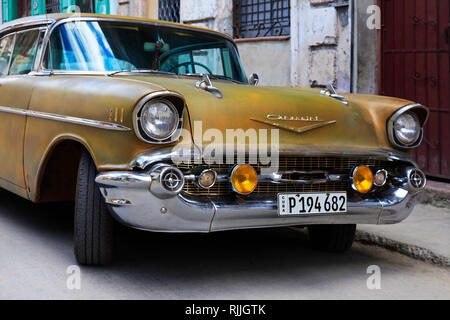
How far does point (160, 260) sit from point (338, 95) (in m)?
1.53

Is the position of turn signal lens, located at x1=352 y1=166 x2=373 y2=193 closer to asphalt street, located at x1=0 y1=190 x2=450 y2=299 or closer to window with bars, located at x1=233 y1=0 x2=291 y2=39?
asphalt street, located at x1=0 y1=190 x2=450 y2=299

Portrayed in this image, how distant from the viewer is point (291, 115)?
13.9ft

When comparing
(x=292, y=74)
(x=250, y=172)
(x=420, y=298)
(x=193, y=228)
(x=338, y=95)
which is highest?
(x=292, y=74)

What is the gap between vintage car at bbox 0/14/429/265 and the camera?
384 centimetres

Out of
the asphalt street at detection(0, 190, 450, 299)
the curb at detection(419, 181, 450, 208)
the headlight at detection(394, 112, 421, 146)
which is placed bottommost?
the asphalt street at detection(0, 190, 450, 299)

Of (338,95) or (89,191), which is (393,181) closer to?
(338,95)

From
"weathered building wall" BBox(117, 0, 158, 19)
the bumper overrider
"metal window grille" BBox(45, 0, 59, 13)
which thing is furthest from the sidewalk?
"metal window grille" BBox(45, 0, 59, 13)

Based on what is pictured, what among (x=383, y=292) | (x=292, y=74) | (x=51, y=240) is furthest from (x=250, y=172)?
(x=292, y=74)

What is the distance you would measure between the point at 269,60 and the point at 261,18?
667 millimetres

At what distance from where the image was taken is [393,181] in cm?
447

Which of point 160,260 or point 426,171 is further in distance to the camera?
point 426,171

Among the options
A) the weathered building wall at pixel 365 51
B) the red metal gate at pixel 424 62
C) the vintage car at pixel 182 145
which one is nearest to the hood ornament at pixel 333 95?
the vintage car at pixel 182 145

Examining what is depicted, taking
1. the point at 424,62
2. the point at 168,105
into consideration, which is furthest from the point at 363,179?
the point at 424,62

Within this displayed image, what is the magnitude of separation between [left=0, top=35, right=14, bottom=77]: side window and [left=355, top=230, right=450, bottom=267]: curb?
3093 millimetres
